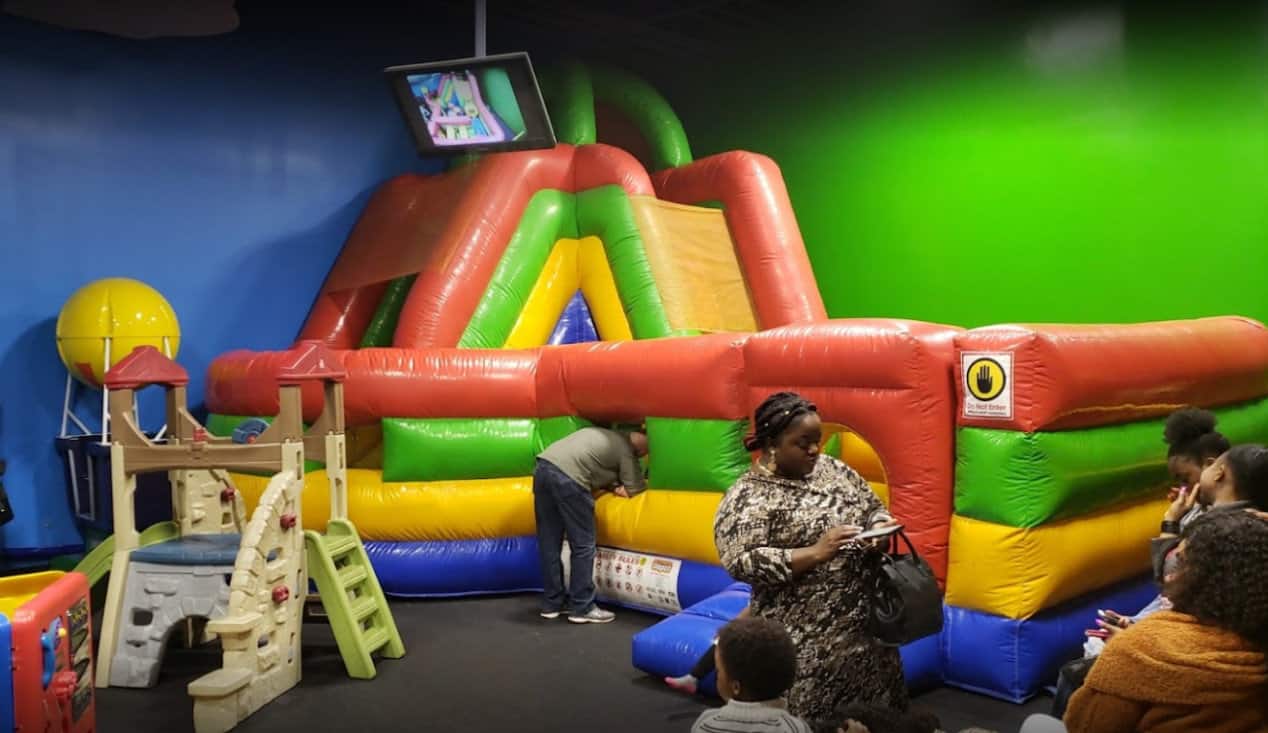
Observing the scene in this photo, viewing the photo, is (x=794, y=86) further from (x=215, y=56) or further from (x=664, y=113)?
(x=215, y=56)

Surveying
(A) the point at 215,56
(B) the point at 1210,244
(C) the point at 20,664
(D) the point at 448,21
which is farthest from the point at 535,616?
(D) the point at 448,21

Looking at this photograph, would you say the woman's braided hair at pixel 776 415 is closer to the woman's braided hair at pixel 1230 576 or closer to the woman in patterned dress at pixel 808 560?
the woman in patterned dress at pixel 808 560

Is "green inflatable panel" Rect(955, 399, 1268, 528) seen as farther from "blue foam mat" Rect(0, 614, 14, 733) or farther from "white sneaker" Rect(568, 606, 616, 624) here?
"blue foam mat" Rect(0, 614, 14, 733)

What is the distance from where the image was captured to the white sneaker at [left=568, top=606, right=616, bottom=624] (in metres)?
4.89

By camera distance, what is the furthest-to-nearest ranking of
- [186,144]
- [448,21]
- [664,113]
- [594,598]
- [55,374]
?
[448,21]
[664,113]
[186,144]
[55,374]
[594,598]

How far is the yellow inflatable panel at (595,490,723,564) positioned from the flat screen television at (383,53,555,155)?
82.1 inches

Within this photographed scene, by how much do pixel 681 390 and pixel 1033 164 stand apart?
300cm

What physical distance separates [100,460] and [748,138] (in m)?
5.11

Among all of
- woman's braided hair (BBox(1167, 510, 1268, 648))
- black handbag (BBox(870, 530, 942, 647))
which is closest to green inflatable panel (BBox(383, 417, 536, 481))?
black handbag (BBox(870, 530, 942, 647))

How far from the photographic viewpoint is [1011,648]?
369cm

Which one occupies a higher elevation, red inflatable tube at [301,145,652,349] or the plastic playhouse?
red inflatable tube at [301,145,652,349]

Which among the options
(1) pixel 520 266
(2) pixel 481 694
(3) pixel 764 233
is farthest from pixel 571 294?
(2) pixel 481 694

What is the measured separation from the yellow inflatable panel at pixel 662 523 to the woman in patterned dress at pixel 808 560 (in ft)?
7.13

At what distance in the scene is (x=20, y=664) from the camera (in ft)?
9.17
